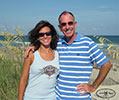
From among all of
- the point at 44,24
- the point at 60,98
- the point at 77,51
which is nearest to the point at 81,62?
the point at 77,51

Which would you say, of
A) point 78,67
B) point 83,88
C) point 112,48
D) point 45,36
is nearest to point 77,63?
point 78,67

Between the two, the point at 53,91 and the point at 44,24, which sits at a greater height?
the point at 44,24

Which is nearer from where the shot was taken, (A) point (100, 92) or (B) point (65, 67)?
(B) point (65, 67)

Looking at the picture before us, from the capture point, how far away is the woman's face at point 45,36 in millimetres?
2434

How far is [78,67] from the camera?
2201mm

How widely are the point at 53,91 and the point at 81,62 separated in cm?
50

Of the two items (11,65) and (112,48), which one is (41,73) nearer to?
(11,65)

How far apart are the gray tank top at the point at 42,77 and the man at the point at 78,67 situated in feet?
0.30

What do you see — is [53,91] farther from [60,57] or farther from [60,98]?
[60,57]

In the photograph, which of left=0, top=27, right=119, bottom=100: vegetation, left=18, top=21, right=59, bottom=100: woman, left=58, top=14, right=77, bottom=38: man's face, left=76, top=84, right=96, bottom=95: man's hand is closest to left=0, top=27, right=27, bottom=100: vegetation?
left=0, top=27, right=119, bottom=100: vegetation

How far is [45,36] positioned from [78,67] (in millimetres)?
569

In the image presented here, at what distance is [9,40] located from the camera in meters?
4.51

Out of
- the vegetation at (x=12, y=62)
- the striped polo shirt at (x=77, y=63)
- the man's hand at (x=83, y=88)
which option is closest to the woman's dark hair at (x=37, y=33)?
the striped polo shirt at (x=77, y=63)

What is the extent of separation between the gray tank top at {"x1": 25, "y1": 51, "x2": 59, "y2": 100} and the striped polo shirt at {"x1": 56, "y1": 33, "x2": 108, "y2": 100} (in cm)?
11
